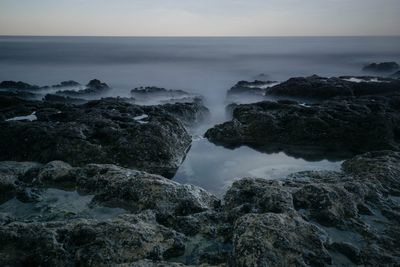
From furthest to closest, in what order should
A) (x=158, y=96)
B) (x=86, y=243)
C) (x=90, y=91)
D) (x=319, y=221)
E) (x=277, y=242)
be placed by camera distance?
(x=90, y=91) → (x=158, y=96) → (x=319, y=221) → (x=86, y=243) → (x=277, y=242)

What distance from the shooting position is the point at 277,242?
4.70 meters

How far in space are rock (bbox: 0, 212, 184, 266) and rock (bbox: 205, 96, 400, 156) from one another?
8166mm

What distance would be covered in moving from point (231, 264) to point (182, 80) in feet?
128

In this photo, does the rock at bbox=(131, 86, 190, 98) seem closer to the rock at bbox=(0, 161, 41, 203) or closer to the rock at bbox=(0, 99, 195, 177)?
the rock at bbox=(0, 99, 195, 177)

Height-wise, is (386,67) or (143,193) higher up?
(386,67)

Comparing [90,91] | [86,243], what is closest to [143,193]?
[86,243]

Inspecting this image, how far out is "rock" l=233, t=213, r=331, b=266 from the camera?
4.51 metres

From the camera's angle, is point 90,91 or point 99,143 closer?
point 99,143

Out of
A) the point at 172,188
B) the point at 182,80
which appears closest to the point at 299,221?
the point at 172,188

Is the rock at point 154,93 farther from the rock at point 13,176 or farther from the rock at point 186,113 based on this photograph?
the rock at point 13,176

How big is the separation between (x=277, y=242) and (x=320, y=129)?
30.7 ft

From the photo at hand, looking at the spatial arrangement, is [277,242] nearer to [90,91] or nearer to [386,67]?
[90,91]

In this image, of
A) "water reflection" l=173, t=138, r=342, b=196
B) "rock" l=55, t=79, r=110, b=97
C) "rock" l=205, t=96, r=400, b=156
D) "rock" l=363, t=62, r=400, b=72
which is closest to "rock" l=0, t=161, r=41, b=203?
"water reflection" l=173, t=138, r=342, b=196

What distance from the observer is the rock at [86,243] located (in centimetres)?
465
